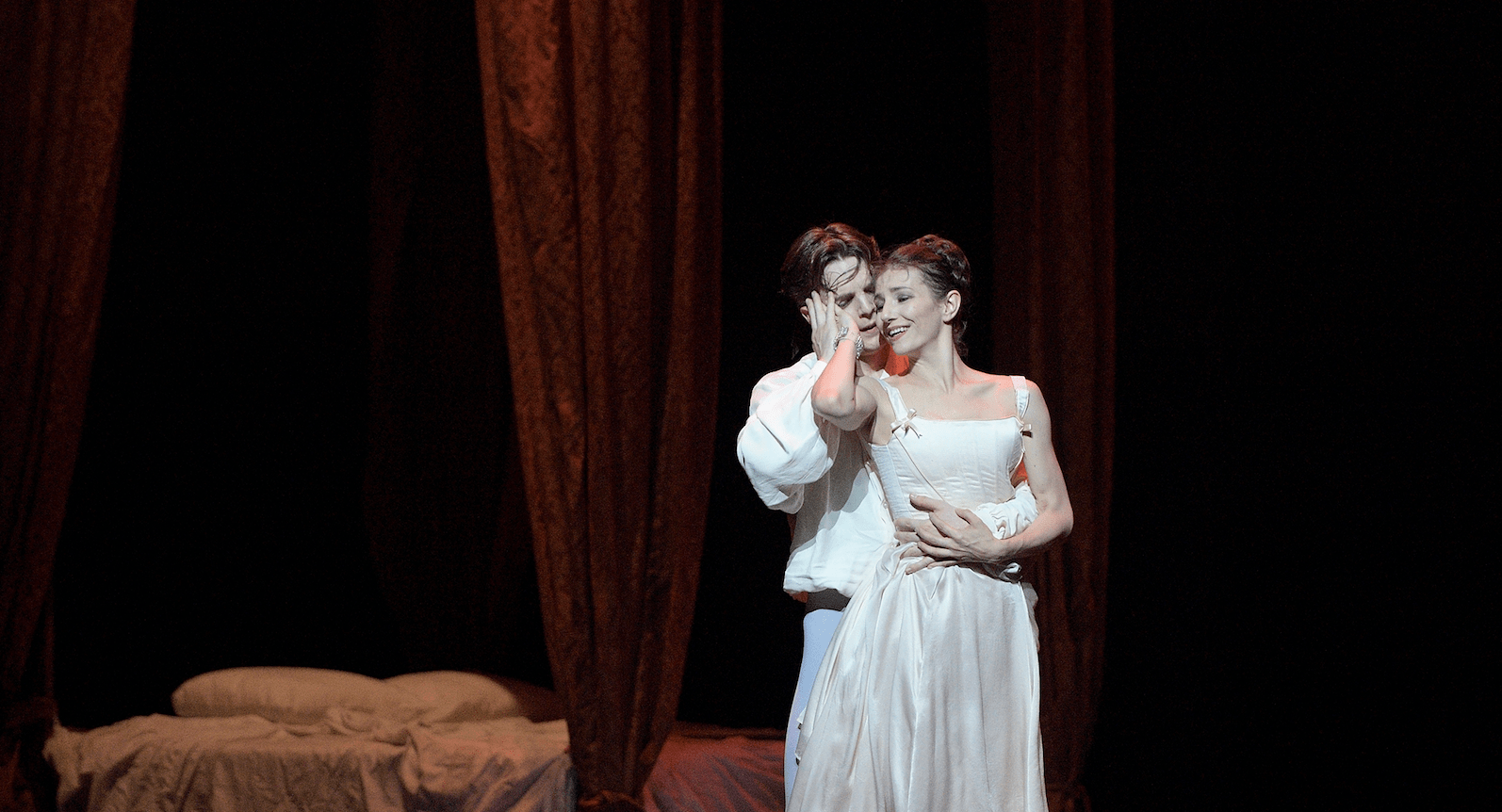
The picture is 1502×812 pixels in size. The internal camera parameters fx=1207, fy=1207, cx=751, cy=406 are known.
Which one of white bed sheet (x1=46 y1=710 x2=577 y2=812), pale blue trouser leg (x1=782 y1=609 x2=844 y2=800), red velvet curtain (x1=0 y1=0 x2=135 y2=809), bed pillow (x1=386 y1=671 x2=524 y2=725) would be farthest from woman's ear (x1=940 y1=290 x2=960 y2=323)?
red velvet curtain (x1=0 y1=0 x2=135 y2=809)

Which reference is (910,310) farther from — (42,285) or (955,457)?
(42,285)

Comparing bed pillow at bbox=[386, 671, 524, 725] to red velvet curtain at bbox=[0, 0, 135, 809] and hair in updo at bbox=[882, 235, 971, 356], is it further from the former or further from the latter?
hair in updo at bbox=[882, 235, 971, 356]

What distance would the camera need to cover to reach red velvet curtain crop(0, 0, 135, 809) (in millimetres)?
2879

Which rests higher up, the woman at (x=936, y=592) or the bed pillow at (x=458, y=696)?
the woman at (x=936, y=592)

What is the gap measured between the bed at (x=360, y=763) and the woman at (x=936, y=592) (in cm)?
88

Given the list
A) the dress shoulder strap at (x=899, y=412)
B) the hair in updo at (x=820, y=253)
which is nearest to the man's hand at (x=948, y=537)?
the dress shoulder strap at (x=899, y=412)

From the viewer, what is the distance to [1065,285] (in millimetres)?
2895

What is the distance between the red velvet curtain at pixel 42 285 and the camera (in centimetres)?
288

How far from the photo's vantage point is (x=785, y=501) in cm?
221

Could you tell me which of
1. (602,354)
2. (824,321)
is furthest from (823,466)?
(602,354)

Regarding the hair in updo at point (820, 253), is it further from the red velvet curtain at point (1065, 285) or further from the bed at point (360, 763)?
A: the bed at point (360, 763)

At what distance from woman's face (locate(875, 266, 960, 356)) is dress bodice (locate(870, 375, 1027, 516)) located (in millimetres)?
131

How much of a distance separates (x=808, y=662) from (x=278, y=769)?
156cm

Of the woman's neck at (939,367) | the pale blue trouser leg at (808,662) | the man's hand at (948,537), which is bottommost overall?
the pale blue trouser leg at (808,662)
